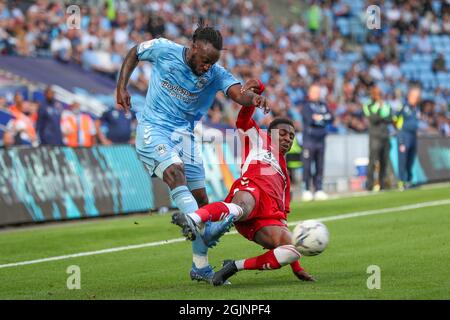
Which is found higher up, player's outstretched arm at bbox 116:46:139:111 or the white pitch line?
player's outstretched arm at bbox 116:46:139:111

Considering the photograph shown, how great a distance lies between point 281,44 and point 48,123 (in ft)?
53.1

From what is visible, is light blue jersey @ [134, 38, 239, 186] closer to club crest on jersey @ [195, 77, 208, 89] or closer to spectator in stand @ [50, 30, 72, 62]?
club crest on jersey @ [195, 77, 208, 89]

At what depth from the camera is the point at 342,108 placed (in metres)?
34.0

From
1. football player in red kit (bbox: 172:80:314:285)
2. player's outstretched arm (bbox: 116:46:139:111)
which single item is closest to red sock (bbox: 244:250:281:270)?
football player in red kit (bbox: 172:80:314:285)

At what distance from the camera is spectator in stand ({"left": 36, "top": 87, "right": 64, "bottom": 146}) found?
21.3m

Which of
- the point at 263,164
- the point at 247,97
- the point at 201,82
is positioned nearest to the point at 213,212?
the point at 247,97

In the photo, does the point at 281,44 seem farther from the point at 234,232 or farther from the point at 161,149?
the point at 161,149

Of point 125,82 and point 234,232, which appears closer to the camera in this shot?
point 125,82

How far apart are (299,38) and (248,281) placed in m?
28.5

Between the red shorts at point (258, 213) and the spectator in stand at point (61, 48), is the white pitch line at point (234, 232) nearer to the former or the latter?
the red shorts at point (258, 213)

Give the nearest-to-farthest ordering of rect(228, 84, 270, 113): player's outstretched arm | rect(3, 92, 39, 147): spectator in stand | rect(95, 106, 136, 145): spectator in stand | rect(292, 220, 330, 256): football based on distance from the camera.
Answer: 1. rect(228, 84, 270, 113): player's outstretched arm
2. rect(292, 220, 330, 256): football
3. rect(3, 92, 39, 147): spectator in stand
4. rect(95, 106, 136, 145): spectator in stand

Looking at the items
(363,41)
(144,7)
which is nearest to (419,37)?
(363,41)

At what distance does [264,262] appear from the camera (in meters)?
9.70

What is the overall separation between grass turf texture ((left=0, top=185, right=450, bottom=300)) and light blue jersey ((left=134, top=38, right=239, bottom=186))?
1260mm
